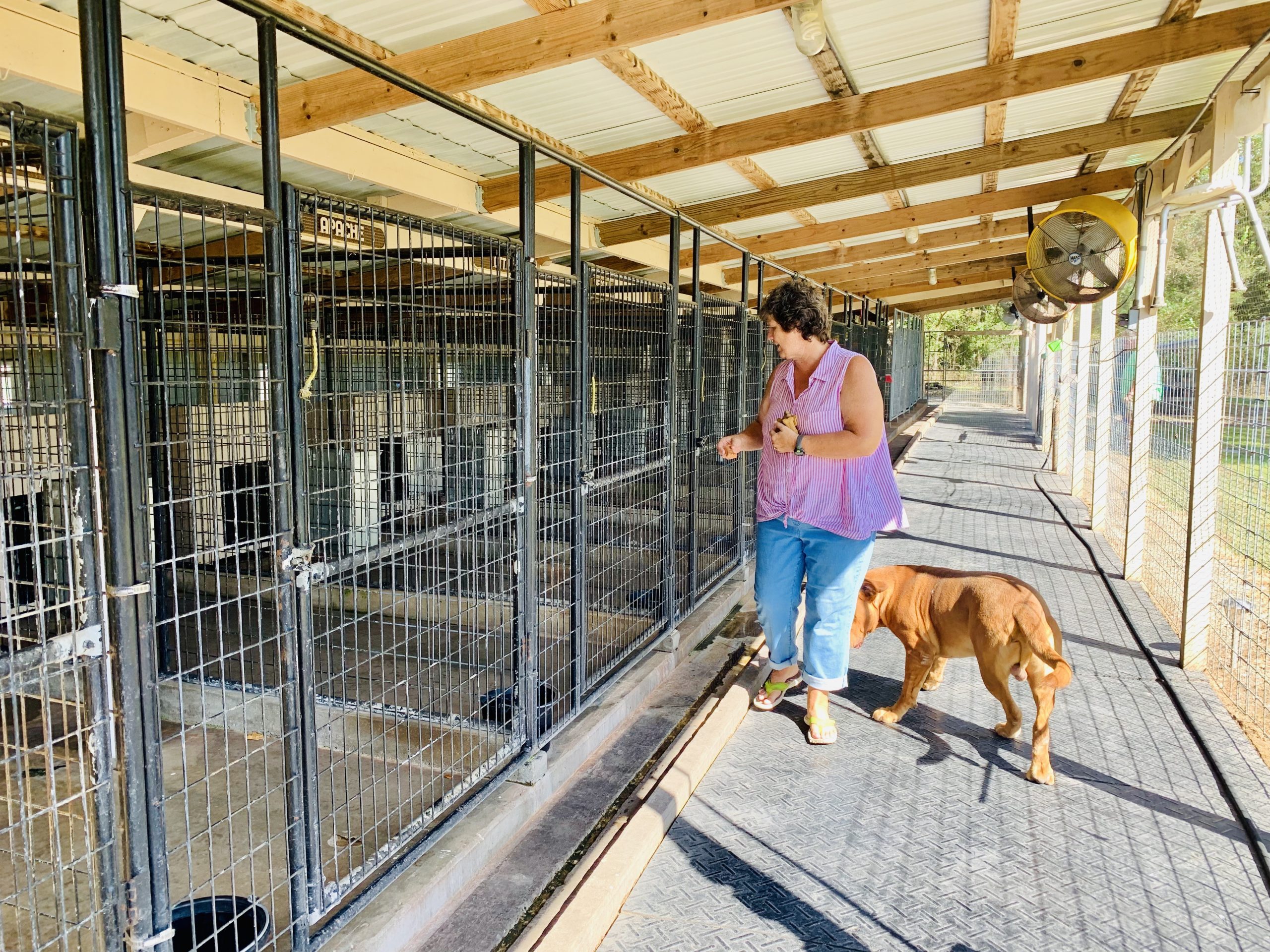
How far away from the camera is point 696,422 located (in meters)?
4.95

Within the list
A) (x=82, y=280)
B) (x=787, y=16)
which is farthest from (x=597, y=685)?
(x=787, y=16)

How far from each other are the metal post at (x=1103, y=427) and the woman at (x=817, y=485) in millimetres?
5590

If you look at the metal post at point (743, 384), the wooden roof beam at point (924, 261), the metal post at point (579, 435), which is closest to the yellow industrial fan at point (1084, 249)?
the metal post at point (743, 384)

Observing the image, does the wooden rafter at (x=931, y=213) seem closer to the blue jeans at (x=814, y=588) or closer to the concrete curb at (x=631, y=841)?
the blue jeans at (x=814, y=588)

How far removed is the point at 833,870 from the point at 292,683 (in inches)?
71.3

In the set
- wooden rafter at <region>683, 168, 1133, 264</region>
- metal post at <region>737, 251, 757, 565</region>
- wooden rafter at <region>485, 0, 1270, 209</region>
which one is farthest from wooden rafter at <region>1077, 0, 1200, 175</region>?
metal post at <region>737, 251, 757, 565</region>

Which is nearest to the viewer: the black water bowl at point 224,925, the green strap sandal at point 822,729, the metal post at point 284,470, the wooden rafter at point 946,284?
the metal post at point 284,470

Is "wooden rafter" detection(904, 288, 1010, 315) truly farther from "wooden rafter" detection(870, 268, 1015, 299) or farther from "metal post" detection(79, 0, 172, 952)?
"metal post" detection(79, 0, 172, 952)

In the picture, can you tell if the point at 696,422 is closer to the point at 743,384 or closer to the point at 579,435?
the point at 743,384

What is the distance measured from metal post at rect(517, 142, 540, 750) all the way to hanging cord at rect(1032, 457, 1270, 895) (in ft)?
7.96

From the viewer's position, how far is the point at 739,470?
19.6 feet

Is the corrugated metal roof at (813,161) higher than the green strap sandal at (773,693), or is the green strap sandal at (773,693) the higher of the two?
the corrugated metal roof at (813,161)

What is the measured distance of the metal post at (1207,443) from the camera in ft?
15.3

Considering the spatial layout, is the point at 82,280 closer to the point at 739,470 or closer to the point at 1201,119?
the point at 739,470
